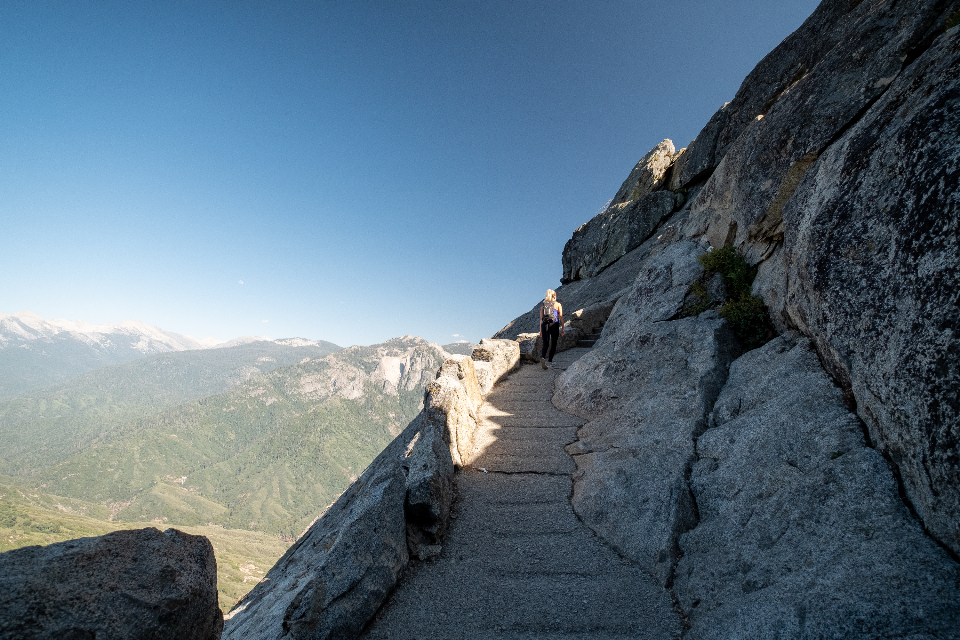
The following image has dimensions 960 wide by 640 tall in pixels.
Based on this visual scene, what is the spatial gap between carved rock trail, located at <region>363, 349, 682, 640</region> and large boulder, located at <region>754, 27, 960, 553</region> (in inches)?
154

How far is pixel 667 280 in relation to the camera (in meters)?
14.8

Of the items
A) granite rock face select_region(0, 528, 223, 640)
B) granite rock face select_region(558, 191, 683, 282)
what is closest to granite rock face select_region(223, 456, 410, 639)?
granite rock face select_region(0, 528, 223, 640)

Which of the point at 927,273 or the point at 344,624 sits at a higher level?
the point at 927,273

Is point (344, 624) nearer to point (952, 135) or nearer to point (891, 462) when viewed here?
point (891, 462)

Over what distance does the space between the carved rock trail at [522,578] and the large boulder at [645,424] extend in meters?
0.44

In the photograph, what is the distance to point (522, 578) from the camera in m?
6.73

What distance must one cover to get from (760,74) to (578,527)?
28.7 metres

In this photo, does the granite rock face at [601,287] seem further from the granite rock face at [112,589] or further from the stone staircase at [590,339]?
the granite rock face at [112,589]

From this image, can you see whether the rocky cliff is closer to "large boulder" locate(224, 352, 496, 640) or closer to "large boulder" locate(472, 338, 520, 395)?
"large boulder" locate(224, 352, 496, 640)

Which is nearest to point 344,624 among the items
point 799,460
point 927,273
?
point 799,460

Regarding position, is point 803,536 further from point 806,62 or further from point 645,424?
point 806,62

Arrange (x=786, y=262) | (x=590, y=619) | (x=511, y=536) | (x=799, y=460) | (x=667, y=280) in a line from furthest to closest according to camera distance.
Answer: (x=667, y=280)
(x=786, y=262)
(x=511, y=536)
(x=799, y=460)
(x=590, y=619)

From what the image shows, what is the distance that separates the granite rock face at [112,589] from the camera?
393 cm

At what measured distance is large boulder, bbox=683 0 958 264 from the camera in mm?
9773
